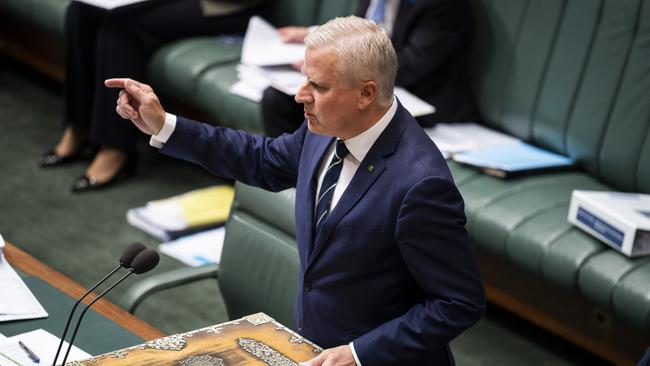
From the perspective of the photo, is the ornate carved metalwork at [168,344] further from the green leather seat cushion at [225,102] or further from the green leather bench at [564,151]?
the green leather seat cushion at [225,102]

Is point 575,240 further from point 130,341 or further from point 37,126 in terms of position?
point 37,126

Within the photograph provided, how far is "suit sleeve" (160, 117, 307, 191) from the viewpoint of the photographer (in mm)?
2369

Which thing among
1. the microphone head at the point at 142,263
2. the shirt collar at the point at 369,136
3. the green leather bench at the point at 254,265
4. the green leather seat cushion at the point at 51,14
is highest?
the shirt collar at the point at 369,136

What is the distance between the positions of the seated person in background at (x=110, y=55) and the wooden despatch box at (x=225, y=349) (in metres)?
2.70

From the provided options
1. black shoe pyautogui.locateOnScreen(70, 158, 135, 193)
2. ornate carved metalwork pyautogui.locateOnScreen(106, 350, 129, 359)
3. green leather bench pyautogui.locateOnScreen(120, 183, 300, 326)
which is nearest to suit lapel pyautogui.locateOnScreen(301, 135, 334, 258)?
green leather bench pyautogui.locateOnScreen(120, 183, 300, 326)

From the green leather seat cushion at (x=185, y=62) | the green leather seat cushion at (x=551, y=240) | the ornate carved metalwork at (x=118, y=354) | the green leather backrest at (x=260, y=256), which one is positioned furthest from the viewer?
the green leather seat cushion at (x=185, y=62)

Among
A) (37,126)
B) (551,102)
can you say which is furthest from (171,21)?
(551,102)

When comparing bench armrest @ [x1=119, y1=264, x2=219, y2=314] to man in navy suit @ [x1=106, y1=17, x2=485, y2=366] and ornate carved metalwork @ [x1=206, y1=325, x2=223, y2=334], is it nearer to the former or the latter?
man in navy suit @ [x1=106, y1=17, x2=485, y2=366]

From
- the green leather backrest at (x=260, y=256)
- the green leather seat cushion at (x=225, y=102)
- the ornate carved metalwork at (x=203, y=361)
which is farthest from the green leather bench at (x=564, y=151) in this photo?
the ornate carved metalwork at (x=203, y=361)

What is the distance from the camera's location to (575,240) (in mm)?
3439

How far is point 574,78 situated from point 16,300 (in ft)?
7.67

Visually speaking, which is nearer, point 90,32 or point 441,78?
point 441,78

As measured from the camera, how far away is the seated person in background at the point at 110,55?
474 centimetres

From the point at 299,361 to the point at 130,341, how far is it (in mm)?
412
